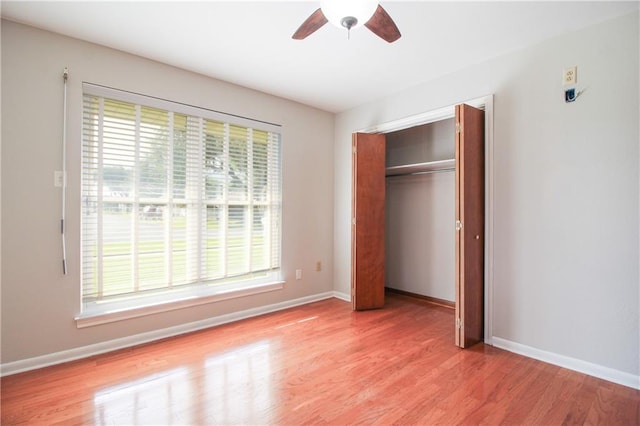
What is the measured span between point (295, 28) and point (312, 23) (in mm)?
595

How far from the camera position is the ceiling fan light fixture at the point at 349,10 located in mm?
1517

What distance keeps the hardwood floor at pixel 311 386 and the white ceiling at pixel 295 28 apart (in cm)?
233

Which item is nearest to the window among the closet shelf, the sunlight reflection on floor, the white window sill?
the white window sill

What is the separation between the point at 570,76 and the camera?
233 centimetres

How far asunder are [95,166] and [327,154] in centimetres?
261

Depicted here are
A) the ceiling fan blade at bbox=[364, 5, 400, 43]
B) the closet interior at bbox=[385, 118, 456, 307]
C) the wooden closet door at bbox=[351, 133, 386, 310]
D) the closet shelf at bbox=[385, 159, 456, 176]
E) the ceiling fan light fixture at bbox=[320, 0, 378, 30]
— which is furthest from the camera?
the closet interior at bbox=[385, 118, 456, 307]

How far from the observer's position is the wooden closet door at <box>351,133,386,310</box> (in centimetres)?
361

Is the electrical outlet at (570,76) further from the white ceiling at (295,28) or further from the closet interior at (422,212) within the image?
the closet interior at (422,212)

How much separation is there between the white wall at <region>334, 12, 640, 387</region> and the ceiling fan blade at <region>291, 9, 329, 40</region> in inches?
70.4

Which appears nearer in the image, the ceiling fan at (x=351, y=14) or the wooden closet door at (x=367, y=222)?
the ceiling fan at (x=351, y=14)

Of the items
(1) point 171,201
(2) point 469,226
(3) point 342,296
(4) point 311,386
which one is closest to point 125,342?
(1) point 171,201

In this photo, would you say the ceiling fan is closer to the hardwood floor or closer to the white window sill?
the hardwood floor

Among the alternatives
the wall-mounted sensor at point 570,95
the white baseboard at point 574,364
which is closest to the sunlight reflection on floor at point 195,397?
the white baseboard at point 574,364

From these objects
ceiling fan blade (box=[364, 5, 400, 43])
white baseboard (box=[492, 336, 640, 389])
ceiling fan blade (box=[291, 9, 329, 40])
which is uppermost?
ceiling fan blade (box=[291, 9, 329, 40])
